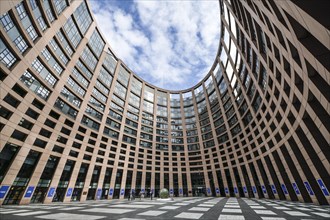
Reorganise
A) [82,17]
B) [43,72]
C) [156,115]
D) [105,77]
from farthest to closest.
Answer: [156,115]
[105,77]
[82,17]
[43,72]

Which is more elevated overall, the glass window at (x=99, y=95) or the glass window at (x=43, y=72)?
the glass window at (x=99, y=95)

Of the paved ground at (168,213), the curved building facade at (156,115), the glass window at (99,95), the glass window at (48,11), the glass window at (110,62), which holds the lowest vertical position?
the paved ground at (168,213)

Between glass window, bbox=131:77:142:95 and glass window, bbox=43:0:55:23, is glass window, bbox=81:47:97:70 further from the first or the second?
glass window, bbox=131:77:142:95

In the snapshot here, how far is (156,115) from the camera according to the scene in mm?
65438

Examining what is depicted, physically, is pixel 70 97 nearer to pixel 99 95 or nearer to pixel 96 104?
pixel 96 104

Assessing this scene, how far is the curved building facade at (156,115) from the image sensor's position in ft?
57.1

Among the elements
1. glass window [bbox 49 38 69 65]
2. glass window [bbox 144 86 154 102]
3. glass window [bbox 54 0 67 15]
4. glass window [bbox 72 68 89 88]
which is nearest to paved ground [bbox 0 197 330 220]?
glass window [bbox 49 38 69 65]

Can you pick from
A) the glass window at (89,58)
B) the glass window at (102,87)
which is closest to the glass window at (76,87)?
the glass window at (102,87)

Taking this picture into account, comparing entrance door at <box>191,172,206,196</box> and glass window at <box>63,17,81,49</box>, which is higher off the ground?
glass window at <box>63,17,81,49</box>

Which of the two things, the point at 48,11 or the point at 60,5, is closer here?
the point at 48,11

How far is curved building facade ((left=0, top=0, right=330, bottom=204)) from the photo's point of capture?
57.1 ft

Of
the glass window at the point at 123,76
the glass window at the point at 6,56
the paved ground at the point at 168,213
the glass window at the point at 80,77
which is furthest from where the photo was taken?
the glass window at the point at 123,76

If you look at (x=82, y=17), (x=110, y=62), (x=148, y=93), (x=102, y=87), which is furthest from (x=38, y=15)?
(x=148, y=93)

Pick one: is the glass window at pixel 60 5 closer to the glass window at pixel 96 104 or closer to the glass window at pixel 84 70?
the glass window at pixel 84 70
